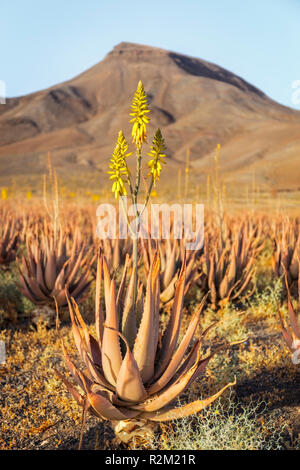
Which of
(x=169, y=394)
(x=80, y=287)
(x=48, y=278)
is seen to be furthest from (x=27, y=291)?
(x=169, y=394)

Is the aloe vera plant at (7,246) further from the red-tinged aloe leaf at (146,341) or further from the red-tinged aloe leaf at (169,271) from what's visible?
the red-tinged aloe leaf at (146,341)

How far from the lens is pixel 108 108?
13825cm

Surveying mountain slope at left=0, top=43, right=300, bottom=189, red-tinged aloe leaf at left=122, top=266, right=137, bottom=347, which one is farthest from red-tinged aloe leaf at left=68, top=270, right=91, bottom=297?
mountain slope at left=0, top=43, right=300, bottom=189

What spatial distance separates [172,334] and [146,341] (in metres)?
0.25

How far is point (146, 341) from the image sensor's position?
7.22 feet

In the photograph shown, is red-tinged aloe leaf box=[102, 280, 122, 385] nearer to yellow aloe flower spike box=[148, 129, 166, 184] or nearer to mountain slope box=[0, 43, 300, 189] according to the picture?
yellow aloe flower spike box=[148, 129, 166, 184]

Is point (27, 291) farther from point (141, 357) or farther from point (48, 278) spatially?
point (141, 357)

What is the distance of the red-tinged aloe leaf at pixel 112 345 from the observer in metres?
2.21

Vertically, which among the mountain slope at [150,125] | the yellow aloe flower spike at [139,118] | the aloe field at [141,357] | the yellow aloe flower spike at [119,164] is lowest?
the aloe field at [141,357]

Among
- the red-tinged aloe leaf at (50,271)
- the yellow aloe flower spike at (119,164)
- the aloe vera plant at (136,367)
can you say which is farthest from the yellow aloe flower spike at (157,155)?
the red-tinged aloe leaf at (50,271)

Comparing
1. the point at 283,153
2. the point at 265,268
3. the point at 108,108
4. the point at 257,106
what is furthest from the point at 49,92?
the point at 265,268

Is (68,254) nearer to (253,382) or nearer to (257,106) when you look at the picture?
(253,382)

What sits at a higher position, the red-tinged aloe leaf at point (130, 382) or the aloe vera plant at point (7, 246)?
the aloe vera plant at point (7, 246)
